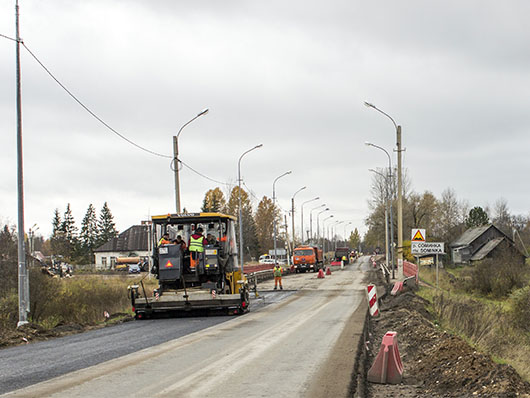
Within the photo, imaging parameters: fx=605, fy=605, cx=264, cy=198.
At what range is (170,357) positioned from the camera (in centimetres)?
1060

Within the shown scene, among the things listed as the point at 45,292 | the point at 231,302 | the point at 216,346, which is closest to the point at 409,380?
the point at 216,346

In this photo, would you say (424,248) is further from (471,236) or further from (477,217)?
(477,217)

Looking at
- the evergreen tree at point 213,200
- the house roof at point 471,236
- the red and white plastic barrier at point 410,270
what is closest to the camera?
the red and white plastic barrier at point 410,270

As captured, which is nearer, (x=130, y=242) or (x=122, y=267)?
(x=122, y=267)

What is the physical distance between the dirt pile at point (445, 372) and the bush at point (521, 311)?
14179mm

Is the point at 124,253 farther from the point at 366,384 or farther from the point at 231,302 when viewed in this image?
the point at 366,384

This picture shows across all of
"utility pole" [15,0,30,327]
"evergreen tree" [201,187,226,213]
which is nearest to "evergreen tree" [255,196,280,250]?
"evergreen tree" [201,187,226,213]

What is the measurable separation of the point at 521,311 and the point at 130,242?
87.3 metres

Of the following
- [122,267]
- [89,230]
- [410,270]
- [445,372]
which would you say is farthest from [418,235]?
[89,230]

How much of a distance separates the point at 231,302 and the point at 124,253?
8913cm

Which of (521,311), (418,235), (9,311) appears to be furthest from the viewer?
(418,235)

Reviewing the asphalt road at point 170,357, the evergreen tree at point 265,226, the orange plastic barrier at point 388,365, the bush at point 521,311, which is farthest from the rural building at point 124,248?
the orange plastic barrier at point 388,365

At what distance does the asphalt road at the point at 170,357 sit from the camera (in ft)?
26.3

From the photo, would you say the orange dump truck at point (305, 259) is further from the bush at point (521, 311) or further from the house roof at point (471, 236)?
the bush at point (521, 311)
